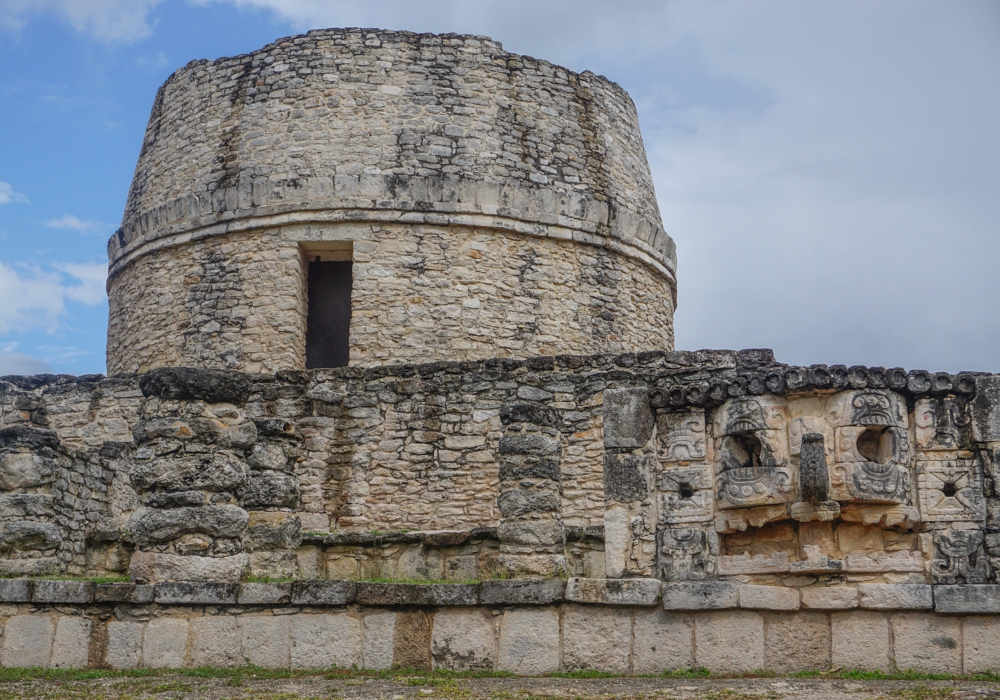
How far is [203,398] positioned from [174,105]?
8309 millimetres

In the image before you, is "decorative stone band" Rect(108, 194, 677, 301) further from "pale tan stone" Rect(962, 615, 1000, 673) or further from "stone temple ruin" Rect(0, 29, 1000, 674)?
"pale tan stone" Rect(962, 615, 1000, 673)

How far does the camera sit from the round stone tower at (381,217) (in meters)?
13.4

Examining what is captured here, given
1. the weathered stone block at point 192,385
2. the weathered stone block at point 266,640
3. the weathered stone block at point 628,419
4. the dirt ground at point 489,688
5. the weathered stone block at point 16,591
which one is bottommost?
the dirt ground at point 489,688

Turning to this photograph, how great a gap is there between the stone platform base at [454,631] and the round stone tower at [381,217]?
592cm

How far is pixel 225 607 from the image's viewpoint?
7336 mm

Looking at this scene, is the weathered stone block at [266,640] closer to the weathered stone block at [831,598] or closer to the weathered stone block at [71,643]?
the weathered stone block at [71,643]

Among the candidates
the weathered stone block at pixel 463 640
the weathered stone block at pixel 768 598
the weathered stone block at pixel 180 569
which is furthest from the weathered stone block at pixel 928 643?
the weathered stone block at pixel 180 569

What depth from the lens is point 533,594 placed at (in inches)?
275

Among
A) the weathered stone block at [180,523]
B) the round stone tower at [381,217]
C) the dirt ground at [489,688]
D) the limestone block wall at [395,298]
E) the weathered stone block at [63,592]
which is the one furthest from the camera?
the round stone tower at [381,217]

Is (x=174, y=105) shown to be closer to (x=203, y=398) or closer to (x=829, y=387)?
(x=203, y=398)

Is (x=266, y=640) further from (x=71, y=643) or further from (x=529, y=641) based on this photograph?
(x=529, y=641)

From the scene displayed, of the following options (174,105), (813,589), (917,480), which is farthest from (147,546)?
(174,105)

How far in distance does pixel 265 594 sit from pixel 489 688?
1741 millimetres

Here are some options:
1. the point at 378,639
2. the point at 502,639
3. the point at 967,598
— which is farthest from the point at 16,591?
the point at 967,598
